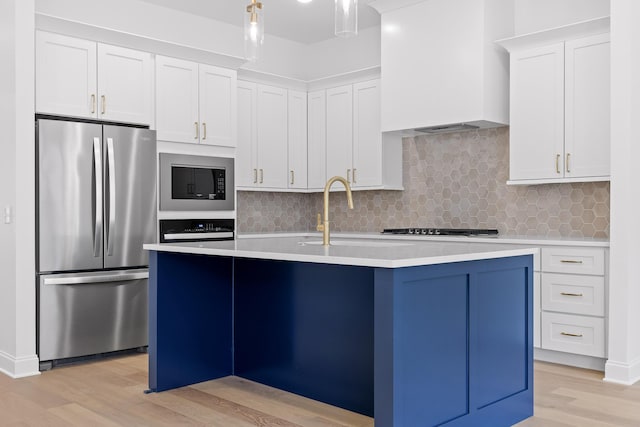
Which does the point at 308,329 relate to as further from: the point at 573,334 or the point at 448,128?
the point at 448,128

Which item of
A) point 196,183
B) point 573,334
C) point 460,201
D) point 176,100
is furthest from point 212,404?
point 460,201

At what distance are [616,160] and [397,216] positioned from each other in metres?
2.36

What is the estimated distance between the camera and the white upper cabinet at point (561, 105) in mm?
4219

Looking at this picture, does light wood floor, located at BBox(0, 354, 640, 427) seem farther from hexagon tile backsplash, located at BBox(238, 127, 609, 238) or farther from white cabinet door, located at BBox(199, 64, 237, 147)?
white cabinet door, located at BBox(199, 64, 237, 147)

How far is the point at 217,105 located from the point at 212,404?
274cm

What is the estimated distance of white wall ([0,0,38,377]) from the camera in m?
3.99

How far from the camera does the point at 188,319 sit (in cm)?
376

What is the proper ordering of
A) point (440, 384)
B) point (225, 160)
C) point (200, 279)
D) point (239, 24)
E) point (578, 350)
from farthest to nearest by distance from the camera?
point (239, 24), point (225, 160), point (578, 350), point (200, 279), point (440, 384)

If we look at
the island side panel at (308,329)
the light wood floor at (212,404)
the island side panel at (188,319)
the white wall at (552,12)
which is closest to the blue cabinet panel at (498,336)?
the light wood floor at (212,404)

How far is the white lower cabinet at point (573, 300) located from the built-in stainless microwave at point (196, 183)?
103 inches

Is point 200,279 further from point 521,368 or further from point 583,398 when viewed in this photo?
point 583,398

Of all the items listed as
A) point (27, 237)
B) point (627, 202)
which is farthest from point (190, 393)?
point (627, 202)

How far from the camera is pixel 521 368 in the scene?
3119mm

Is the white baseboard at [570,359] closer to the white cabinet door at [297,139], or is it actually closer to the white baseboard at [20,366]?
the white cabinet door at [297,139]
